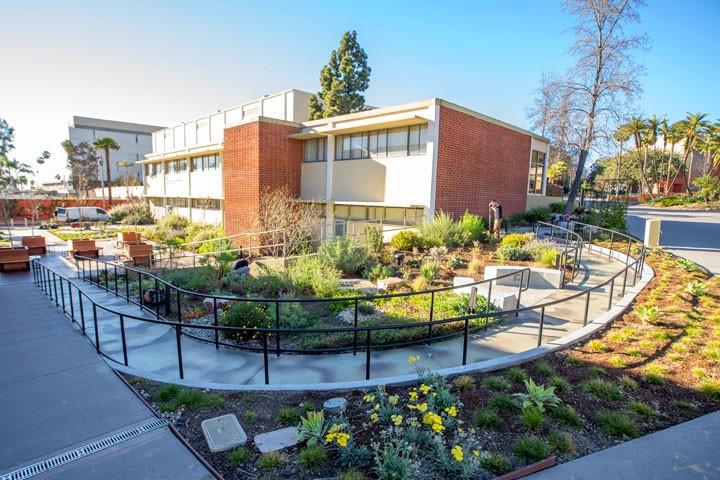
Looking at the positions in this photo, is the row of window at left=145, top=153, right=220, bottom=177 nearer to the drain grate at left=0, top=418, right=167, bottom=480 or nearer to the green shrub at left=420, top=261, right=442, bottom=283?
the green shrub at left=420, top=261, right=442, bottom=283

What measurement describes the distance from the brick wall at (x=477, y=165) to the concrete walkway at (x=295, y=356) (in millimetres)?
7920

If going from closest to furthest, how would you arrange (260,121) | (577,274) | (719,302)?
(719,302), (577,274), (260,121)

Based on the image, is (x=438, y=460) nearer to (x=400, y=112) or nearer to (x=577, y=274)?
(x=577, y=274)

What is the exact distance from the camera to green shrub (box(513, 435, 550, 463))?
125 inches

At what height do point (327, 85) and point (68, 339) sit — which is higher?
point (327, 85)

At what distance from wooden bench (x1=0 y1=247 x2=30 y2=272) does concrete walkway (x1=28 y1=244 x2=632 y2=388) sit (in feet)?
33.1

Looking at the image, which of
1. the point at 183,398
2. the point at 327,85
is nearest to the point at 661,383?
the point at 183,398

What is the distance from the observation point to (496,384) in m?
4.37

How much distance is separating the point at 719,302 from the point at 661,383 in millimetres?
4679

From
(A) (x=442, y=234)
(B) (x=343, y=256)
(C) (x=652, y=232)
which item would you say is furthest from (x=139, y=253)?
(C) (x=652, y=232)

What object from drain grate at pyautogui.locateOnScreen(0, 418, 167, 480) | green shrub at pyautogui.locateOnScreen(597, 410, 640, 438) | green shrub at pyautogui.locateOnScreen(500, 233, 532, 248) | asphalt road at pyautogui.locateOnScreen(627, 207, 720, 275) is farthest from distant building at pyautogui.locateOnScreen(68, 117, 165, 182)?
green shrub at pyautogui.locateOnScreen(597, 410, 640, 438)

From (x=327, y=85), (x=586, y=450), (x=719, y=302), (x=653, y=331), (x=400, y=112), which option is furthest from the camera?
(x=327, y=85)

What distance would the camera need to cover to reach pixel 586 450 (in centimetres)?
332

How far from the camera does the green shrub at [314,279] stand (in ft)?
27.8
